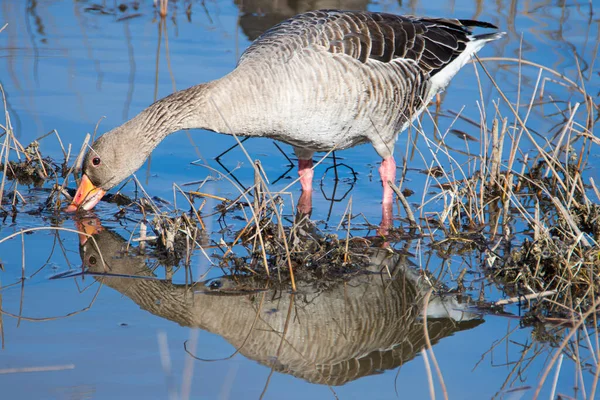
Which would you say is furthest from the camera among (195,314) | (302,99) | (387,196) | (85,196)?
(387,196)

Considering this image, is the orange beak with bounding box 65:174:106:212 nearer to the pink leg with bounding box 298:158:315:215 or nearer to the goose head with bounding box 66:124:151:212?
the goose head with bounding box 66:124:151:212

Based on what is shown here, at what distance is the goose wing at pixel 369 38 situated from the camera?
6.50 meters

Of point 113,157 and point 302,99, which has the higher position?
point 302,99

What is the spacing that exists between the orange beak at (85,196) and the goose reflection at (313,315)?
2.91 feet

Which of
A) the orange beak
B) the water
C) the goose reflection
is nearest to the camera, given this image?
the water

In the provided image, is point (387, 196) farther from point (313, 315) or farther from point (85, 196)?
point (85, 196)

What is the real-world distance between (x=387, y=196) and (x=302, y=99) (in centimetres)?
139

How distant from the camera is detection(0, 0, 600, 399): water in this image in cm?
421

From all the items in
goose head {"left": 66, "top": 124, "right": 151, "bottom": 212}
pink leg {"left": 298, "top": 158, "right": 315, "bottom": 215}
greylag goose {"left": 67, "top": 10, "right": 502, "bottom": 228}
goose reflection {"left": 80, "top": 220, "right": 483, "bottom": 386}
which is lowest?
pink leg {"left": 298, "top": 158, "right": 315, "bottom": 215}

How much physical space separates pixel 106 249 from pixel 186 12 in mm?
6858

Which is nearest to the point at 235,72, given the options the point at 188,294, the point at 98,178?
the point at 98,178

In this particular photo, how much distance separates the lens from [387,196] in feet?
23.3

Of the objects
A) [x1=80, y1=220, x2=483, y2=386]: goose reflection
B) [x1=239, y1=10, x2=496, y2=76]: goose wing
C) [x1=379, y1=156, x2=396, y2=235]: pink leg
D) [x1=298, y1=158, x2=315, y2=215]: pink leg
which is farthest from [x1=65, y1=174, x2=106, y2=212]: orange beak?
[x1=379, y1=156, x2=396, y2=235]: pink leg

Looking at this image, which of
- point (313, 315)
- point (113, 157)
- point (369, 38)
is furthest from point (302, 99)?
point (313, 315)
